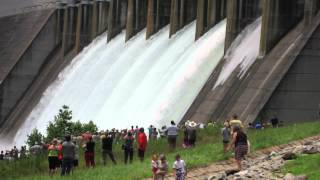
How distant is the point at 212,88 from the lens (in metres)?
34.8

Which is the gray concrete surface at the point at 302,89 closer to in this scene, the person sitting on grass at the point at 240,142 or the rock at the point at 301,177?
the person sitting on grass at the point at 240,142

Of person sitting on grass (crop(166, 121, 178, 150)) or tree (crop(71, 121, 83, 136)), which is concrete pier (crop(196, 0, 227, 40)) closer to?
tree (crop(71, 121, 83, 136))

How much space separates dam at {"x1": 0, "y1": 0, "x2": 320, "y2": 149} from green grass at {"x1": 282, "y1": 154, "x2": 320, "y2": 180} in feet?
44.8

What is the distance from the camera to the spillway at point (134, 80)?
37562 mm

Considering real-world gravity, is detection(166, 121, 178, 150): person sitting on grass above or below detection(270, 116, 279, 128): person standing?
below

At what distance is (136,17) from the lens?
167 feet

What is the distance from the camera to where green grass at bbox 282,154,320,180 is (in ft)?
47.5

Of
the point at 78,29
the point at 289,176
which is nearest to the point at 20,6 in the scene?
the point at 78,29

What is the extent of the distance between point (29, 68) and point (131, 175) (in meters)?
40.4

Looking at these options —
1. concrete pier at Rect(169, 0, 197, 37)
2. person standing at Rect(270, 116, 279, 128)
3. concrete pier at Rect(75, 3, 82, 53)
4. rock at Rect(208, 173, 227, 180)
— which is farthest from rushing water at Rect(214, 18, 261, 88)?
concrete pier at Rect(75, 3, 82, 53)

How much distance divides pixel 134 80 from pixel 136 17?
833cm

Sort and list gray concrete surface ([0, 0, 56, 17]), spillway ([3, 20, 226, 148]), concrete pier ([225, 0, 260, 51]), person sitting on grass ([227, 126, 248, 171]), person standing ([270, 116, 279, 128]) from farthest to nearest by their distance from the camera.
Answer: gray concrete surface ([0, 0, 56, 17])
spillway ([3, 20, 226, 148])
concrete pier ([225, 0, 260, 51])
person standing ([270, 116, 279, 128])
person sitting on grass ([227, 126, 248, 171])

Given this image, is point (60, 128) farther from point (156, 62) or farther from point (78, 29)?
point (78, 29)

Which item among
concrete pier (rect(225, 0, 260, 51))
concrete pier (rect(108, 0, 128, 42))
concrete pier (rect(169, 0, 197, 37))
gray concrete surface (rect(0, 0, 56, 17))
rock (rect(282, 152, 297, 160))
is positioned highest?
gray concrete surface (rect(0, 0, 56, 17))
